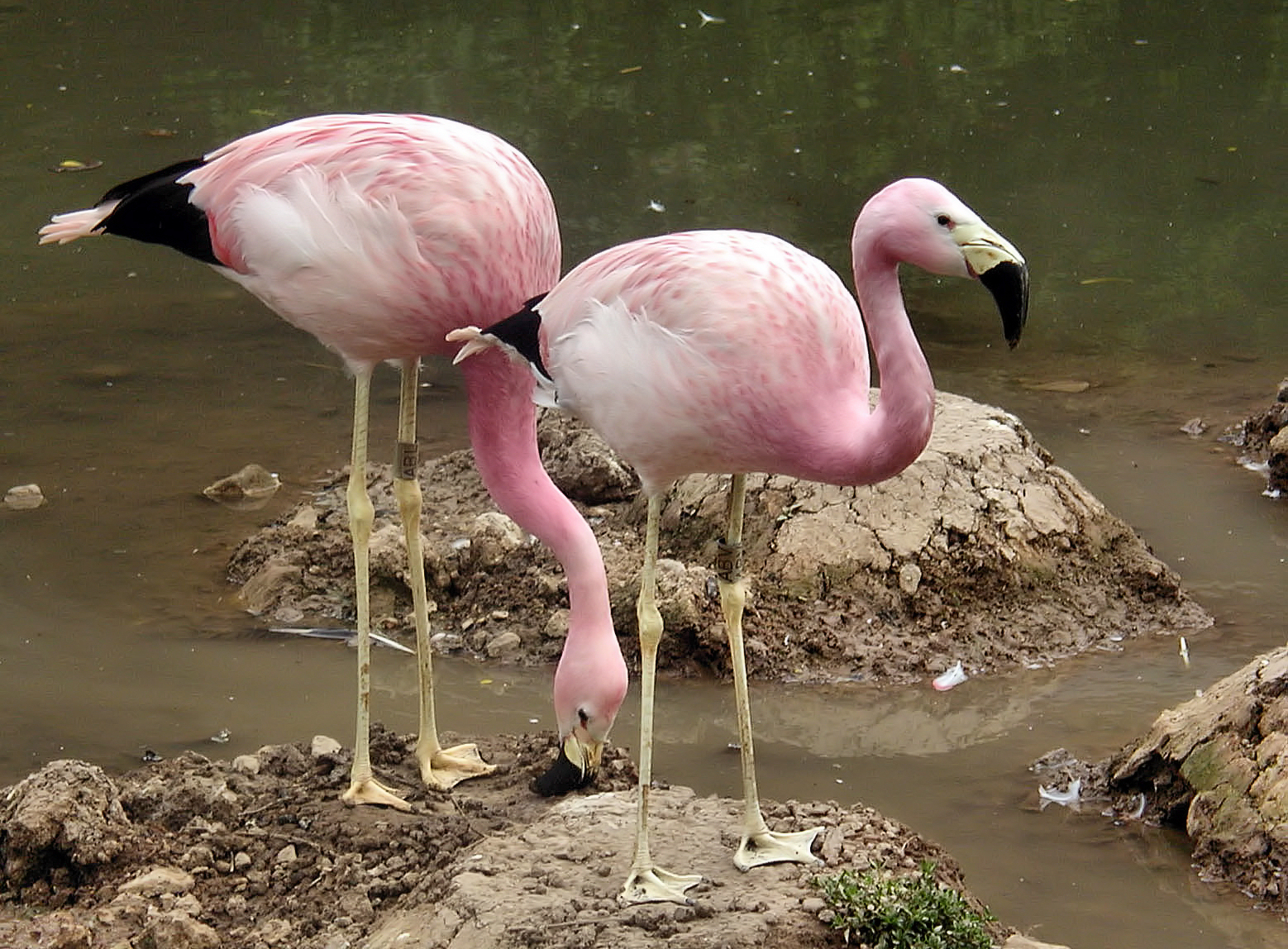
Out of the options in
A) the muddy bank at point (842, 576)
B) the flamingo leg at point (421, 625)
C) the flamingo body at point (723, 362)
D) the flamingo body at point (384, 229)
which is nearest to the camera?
the flamingo body at point (723, 362)

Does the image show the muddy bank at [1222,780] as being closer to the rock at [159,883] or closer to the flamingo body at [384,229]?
the flamingo body at [384,229]

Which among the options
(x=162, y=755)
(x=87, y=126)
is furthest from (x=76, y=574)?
(x=87, y=126)

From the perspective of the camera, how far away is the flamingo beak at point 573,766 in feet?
15.0

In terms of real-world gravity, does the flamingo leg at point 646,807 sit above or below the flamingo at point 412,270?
below

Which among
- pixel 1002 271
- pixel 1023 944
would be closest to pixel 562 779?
pixel 1023 944

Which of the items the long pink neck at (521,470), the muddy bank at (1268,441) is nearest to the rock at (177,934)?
the long pink neck at (521,470)

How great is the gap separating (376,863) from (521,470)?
1.12 meters

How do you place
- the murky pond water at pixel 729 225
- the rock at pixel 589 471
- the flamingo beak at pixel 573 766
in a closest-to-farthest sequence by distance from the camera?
1. the flamingo beak at pixel 573 766
2. the murky pond water at pixel 729 225
3. the rock at pixel 589 471

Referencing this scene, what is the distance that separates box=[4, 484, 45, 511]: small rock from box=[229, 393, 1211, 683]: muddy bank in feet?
3.28

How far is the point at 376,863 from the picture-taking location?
439cm

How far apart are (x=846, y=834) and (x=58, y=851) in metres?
2.00

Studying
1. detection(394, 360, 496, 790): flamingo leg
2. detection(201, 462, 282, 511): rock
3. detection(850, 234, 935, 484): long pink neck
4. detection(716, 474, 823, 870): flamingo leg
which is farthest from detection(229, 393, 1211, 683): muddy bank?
detection(850, 234, 935, 484): long pink neck

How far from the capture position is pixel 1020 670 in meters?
5.61

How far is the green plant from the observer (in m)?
3.66
